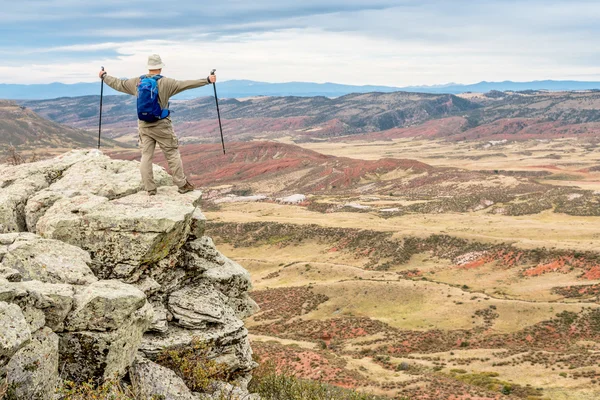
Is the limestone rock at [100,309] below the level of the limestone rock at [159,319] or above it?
above

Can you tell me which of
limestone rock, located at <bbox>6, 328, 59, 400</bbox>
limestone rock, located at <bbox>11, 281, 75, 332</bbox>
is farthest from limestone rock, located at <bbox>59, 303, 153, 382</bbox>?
limestone rock, located at <bbox>6, 328, 59, 400</bbox>

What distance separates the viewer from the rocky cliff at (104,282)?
37.3 ft

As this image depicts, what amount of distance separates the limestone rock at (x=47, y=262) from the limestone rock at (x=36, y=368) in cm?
198

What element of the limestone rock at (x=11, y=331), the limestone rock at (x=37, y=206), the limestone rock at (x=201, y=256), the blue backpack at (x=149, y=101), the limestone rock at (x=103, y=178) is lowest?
the limestone rock at (x=201, y=256)

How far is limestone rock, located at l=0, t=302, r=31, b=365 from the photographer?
31.5 ft

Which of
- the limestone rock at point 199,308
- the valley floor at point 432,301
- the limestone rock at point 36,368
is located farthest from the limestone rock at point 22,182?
the valley floor at point 432,301

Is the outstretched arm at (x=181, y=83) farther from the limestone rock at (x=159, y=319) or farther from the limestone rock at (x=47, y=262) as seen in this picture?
the limestone rock at (x=159, y=319)

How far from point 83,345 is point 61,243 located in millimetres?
3371

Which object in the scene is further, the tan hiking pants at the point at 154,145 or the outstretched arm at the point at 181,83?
the tan hiking pants at the point at 154,145

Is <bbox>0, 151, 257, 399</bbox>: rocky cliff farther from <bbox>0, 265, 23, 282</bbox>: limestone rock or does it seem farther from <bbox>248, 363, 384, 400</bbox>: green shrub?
<bbox>248, 363, 384, 400</bbox>: green shrub

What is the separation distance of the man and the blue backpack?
0.55 ft

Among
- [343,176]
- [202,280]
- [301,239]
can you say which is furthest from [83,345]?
[343,176]

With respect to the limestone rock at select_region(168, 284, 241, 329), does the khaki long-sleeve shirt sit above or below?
above

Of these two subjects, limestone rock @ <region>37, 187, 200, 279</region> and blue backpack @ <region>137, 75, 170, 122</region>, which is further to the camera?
blue backpack @ <region>137, 75, 170, 122</region>
